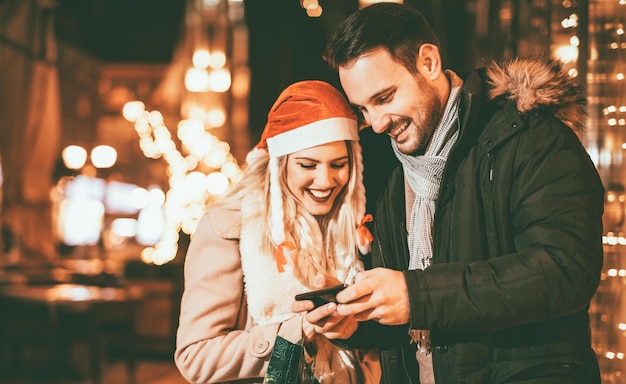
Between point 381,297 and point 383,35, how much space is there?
100cm

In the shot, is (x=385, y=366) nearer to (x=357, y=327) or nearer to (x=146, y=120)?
(x=357, y=327)

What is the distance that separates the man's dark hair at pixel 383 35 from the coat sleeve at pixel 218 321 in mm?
814

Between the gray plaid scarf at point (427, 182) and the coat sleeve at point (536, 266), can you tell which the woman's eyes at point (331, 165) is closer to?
the gray plaid scarf at point (427, 182)

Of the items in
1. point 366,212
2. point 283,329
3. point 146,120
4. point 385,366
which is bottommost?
point 385,366

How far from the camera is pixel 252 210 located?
2.54 metres

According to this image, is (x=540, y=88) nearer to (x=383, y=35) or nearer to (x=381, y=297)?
(x=383, y=35)

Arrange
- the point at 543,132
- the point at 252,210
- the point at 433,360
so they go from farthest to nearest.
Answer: the point at 252,210 → the point at 433,360 → the point at 543,132

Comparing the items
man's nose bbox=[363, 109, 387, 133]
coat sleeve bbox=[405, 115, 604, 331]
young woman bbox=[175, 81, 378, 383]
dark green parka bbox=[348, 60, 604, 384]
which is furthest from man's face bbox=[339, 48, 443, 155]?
coat sleeve bbox=[405, 115, 604, 331]

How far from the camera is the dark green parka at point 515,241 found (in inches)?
71.6

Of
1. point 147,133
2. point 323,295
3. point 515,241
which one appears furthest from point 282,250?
point 147,133

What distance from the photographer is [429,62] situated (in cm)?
231

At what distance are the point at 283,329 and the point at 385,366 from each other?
42 cm

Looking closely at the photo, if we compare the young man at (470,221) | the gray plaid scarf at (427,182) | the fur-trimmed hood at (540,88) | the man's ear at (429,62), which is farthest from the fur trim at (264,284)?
the fur-trimmed hood at (540,88)

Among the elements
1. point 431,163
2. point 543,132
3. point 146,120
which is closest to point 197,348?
point 431,163
